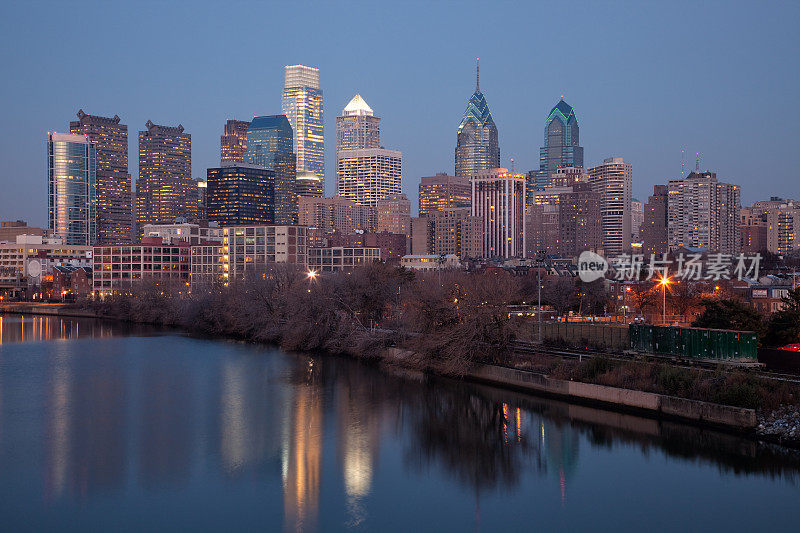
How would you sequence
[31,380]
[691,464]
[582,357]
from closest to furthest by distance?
[691,464] → [582,357] → [31,380]

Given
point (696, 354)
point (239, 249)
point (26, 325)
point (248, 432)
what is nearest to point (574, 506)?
point (248, 432)

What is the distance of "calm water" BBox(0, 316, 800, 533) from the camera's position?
2308cm

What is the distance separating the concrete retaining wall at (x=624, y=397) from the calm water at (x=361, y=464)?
2.66 feet

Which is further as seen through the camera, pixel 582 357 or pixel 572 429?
pixel 582 357

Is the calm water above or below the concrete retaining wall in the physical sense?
below

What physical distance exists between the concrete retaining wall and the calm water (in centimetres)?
81

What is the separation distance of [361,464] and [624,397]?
13969 mm

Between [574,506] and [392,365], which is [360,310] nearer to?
[392,365]

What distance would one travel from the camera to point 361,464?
28297 mm

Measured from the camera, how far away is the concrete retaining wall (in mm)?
30672

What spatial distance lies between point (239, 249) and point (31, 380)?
100106 mm

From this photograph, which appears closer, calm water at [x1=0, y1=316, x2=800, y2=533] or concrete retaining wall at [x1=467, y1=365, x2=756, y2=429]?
calm water at [x1=0, y1=316, x2=800, y2=533]

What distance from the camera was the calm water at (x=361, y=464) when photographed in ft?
75.7

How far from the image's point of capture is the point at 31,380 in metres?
46.3
